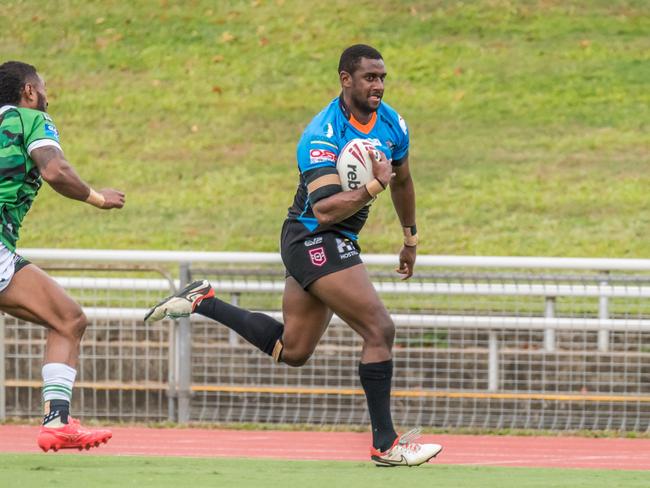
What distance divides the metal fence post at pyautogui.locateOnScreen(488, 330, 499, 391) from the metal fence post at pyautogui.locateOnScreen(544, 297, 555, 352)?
382 mm

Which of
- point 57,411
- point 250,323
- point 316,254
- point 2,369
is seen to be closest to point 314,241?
point 316,254

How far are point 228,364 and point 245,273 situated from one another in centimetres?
84

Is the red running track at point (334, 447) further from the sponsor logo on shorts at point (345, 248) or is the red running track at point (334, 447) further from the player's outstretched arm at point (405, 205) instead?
the sponsor logo on shorts at point (345, 248)

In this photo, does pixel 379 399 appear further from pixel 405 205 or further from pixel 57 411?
pixel 57 411

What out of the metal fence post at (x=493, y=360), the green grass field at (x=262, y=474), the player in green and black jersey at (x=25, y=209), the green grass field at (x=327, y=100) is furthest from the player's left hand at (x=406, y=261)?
the green grass field at (x=327, y=100)

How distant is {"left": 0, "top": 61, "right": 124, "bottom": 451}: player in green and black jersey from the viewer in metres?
7.56

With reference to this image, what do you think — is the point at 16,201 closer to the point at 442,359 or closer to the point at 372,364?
→ the point at 372,364

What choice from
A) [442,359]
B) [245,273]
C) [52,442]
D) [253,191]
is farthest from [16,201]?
[253,191]

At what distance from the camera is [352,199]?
786cm

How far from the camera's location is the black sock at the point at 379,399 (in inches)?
316

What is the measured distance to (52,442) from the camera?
24.7 feet

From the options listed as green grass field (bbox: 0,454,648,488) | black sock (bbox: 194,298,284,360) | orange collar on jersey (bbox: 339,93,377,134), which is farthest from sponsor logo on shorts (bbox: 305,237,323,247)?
green grass field (bbox: 0,454,648,488)

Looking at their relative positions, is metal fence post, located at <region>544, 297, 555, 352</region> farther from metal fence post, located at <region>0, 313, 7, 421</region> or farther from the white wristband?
the white wristband

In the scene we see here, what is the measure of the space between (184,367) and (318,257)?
154 inches
